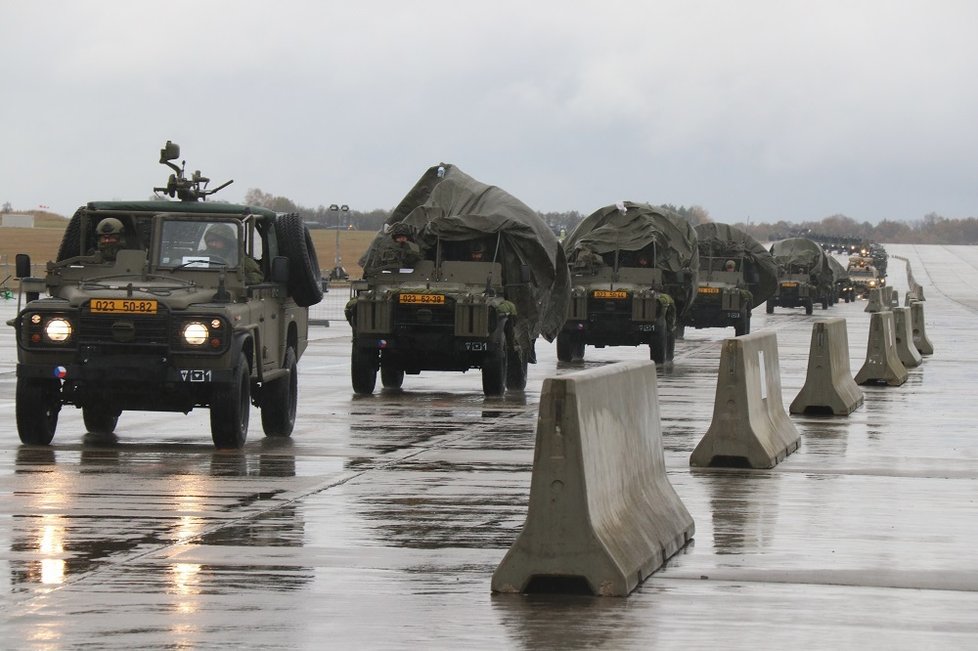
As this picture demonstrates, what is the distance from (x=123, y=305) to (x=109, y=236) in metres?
1.51

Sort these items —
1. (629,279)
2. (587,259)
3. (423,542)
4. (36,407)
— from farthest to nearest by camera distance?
(629,279) → (587,259) → (36,407) → (423,542)

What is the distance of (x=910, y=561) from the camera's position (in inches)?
382

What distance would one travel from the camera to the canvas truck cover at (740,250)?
4531 centimetres

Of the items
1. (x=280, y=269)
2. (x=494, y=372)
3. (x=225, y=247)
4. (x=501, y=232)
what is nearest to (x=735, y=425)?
(x=280, y=269)

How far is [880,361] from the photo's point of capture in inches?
1011

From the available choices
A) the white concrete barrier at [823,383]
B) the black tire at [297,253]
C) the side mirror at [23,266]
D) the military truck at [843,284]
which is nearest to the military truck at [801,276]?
the military truck at [843,284]

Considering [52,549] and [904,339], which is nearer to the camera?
[52,549]

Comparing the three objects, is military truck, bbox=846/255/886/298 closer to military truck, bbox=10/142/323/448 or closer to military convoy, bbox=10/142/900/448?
military convoy, bbox=10/142/900/448

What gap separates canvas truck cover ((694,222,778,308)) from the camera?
4531 centimetres

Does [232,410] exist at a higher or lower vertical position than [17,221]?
lower

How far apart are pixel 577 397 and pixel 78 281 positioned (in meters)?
8.73

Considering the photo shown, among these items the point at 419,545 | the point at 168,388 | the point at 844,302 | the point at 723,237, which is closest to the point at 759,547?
the point at 419,545

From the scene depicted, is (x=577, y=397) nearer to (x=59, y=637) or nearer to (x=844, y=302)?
(x=59, y=637)

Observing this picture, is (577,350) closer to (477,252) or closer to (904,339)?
(904,339)
